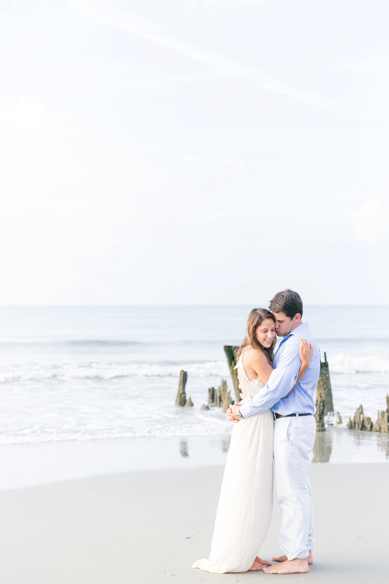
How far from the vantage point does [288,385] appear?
4.12m

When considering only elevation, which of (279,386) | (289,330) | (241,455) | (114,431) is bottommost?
(114,431)

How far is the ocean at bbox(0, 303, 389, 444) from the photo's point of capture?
11.3 metres

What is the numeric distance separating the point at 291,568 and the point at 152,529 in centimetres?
153

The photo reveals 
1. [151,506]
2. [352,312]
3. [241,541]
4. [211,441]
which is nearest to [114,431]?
[211,441]

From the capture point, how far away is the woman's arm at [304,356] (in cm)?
416

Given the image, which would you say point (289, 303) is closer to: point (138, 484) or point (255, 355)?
point (255, 355)

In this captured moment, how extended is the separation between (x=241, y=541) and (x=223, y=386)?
8.82 m

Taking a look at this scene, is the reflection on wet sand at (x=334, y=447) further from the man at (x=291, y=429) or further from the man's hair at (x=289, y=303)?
the man's hair at (x=289, y=303)

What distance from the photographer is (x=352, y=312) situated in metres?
67.0

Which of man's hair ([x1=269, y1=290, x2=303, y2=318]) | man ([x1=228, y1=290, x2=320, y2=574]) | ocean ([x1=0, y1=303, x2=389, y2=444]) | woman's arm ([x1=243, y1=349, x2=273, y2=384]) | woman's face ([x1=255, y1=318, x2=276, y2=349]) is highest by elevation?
man's hair ([x1=269, y1=290, x2=303, y2=318])

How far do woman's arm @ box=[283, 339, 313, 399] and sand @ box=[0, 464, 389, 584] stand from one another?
4.41 feet

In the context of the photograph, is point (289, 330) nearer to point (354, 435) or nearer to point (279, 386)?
point (279, 386)

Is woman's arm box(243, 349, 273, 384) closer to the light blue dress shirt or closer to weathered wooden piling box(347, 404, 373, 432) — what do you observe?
the light blue dress shirt

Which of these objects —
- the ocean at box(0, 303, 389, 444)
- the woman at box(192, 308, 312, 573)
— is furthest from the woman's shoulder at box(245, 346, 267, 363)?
the ocean at box(0, 303, 389, 444)
